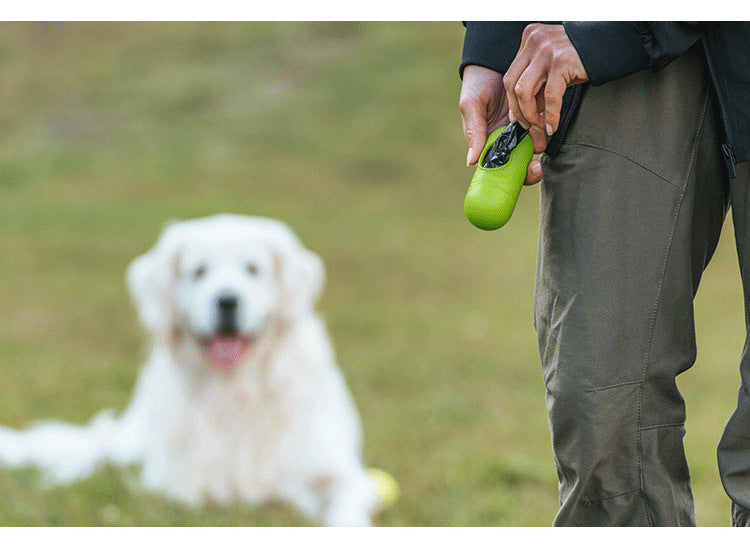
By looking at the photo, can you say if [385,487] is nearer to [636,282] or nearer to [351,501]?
[351,501]

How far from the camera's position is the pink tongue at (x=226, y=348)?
3.14 meters

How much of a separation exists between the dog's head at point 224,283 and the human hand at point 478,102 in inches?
Result: 61.9

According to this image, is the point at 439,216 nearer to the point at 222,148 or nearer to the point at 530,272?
the point at 530,272

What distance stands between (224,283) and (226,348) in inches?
10.5

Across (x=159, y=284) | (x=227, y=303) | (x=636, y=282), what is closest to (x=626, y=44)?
(x=636, y=282)

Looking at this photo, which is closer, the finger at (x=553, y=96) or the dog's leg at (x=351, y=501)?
the finger at (x=553, y=96)

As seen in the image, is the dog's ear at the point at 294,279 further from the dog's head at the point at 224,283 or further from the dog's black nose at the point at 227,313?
the dog's black nose at the point at 227,313

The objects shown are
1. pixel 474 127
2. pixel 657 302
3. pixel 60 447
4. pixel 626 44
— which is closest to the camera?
pixel 626 44

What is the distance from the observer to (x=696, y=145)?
1423 millimetres

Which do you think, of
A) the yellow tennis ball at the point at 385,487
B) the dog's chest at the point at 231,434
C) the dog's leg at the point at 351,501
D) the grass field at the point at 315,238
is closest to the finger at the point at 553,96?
the grass field at the point at 315,238

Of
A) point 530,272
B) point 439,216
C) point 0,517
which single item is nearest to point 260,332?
point 0,517

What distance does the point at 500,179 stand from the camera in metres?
1.48

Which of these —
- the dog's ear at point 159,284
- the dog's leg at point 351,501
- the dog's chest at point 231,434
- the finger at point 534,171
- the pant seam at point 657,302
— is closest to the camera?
the pant seam at point 657,302
